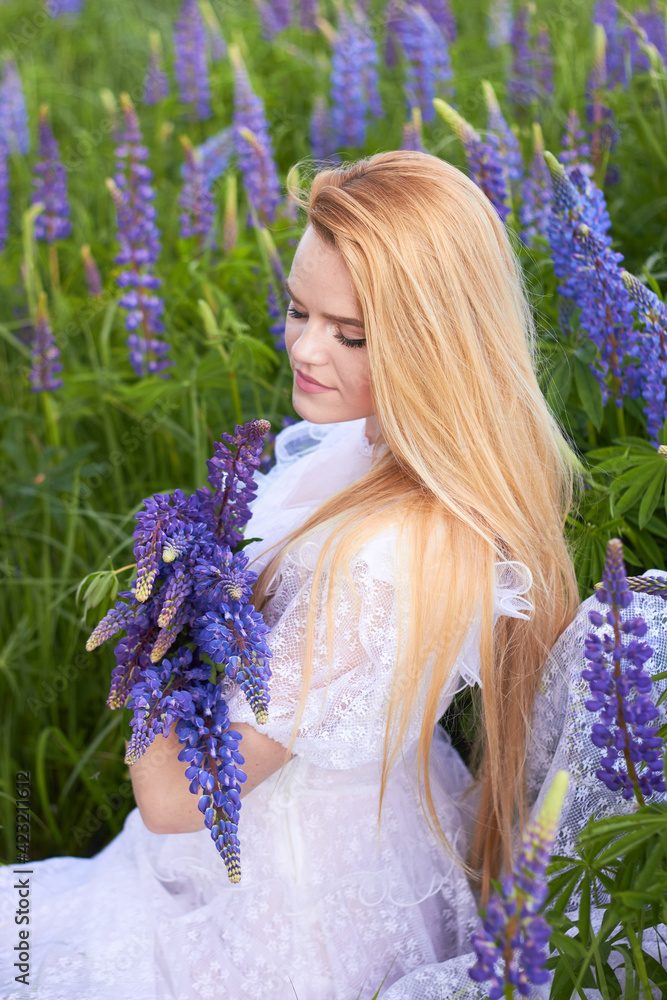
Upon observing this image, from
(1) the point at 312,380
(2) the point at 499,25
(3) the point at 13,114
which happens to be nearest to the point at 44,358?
(1) the point at 312,380

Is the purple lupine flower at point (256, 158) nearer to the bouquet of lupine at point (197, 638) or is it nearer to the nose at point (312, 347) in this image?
the nose at point (312, 347)

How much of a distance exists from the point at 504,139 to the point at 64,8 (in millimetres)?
4035

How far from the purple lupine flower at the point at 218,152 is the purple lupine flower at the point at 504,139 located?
1260 millimetres

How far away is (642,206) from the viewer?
114 inches

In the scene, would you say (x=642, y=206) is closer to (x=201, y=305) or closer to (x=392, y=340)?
(x=201, y=305)

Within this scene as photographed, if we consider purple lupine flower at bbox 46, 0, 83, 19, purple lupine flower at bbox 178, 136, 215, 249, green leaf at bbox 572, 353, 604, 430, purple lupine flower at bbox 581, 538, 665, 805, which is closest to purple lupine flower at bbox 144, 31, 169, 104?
purple lupine flower at bbox 178, 136, 215, 249

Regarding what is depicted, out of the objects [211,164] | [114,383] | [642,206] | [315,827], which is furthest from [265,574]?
[211,164]

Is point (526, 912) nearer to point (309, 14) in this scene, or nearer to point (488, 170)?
point (488, 170)

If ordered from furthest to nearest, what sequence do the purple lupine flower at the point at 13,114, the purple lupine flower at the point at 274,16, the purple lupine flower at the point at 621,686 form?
1. the purple lupine flower at the point at 274,16
2. the purple lupine flower at the point at 13,114
3. the purple lupine flower at the point at 621,686

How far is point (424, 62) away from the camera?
3494mm

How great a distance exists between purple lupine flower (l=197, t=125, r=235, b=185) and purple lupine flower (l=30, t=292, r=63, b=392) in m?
1.19

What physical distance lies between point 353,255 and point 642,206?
5.88 ft

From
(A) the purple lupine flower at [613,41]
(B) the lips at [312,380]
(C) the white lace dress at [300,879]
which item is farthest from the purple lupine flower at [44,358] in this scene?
(A) the purple lupine flower at [613,41]

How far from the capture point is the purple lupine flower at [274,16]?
452cm
